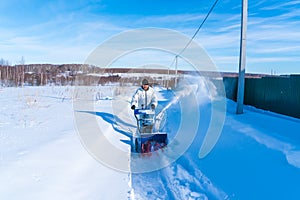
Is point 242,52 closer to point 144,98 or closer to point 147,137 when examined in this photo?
point 144,98

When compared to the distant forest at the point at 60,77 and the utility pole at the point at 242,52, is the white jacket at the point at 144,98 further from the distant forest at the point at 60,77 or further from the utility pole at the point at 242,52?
the distant forest at the point at 60,77

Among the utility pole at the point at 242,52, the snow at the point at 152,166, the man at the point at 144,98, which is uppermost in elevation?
the utility pole at the point at 242,52

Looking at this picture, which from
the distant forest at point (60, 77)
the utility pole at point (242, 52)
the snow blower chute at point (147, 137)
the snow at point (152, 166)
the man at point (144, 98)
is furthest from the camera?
the distant forest at point (60, 77)

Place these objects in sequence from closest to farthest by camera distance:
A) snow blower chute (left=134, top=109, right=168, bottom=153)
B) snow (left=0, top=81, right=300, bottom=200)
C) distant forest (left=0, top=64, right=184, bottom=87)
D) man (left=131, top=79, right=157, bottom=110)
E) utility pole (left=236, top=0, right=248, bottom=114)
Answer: snow (left=0, top=81, right=300, bottom=200)
snow blower chute (left=134, top=109, right=168, bottom=153)
man (left=131, top=79, right=157, bottom=110)
utility pole (left=236, top=0, right=248, bottom=114)
distant forest (left=0, top=64, right=184, bottom=87)

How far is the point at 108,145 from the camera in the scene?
22.7 ft

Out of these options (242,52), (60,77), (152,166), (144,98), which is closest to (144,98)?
(144,98)

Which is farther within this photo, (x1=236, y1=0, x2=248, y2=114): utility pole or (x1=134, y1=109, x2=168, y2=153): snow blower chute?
(x1=236, y1=0, x2=248, y2=114): utility pole

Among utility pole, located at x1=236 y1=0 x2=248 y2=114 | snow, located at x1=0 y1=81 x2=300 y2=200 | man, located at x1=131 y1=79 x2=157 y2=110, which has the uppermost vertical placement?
utility pole, located at x1=236 y1=0 x2=248 y2=114

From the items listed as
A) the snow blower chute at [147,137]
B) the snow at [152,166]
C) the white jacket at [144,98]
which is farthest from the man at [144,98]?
the snow at [152,166]

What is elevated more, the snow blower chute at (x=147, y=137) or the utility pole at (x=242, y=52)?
the utility pole at (x=242, y=52)

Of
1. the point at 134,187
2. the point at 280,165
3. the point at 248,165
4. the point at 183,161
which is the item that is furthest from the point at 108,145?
the point at 280,165

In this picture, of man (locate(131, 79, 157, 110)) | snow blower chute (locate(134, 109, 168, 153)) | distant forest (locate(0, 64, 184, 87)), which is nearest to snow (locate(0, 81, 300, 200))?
snow blower chute (locate(134, 109, 168, 153))

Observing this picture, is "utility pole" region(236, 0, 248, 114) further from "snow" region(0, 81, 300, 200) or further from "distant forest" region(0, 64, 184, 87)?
"distant forest" region(0, 64, 184, 87)

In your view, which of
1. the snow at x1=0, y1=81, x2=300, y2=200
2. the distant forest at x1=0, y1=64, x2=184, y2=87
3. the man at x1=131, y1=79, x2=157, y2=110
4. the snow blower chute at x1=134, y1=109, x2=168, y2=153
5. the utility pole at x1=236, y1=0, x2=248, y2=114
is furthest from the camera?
the distant forest at x1=0, y1=64, x2=184, y2=87
